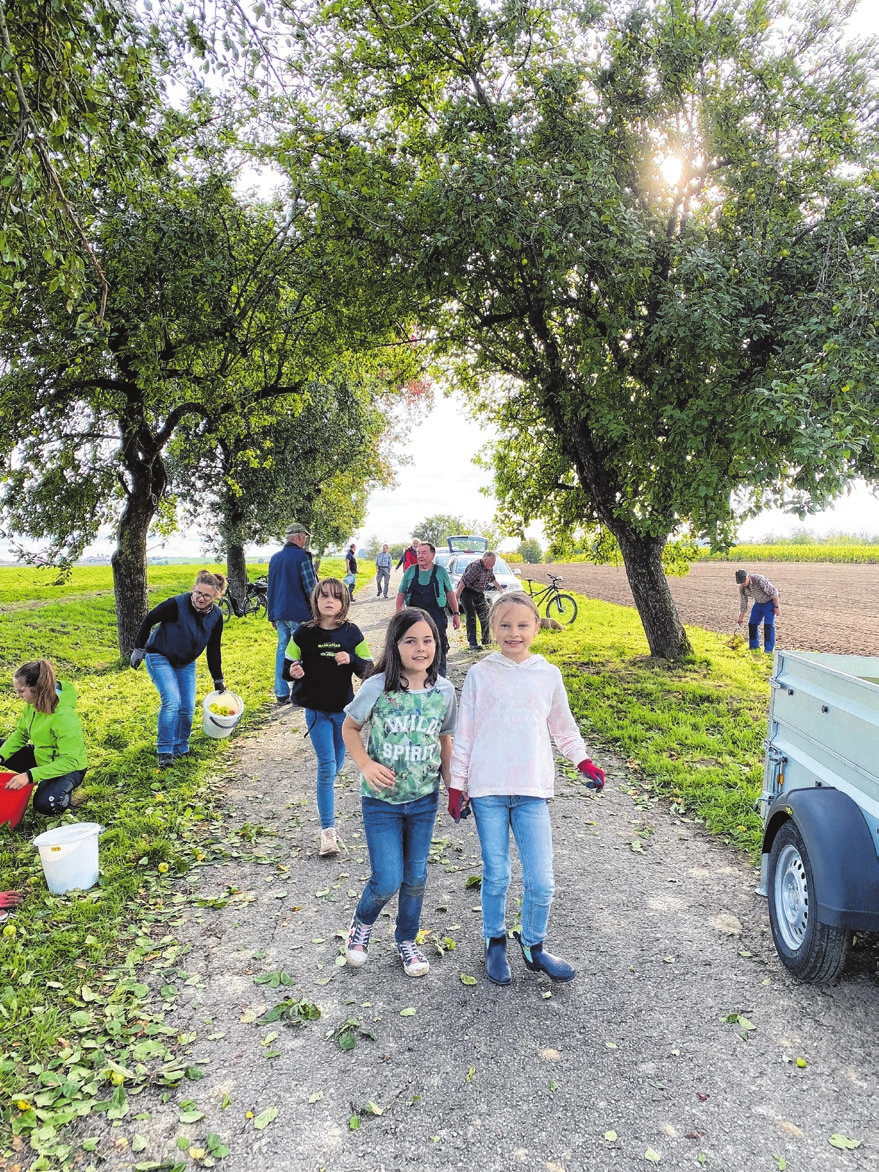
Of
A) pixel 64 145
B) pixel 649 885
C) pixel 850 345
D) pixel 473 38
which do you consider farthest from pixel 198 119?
pixel 649 885

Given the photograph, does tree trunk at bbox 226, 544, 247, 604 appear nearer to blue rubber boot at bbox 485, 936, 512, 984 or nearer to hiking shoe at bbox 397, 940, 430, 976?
hiking shoe at bbox 397, 940, 430, 976

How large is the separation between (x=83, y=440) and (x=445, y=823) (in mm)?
10848

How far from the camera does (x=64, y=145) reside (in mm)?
4086

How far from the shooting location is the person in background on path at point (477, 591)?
40.9 feet

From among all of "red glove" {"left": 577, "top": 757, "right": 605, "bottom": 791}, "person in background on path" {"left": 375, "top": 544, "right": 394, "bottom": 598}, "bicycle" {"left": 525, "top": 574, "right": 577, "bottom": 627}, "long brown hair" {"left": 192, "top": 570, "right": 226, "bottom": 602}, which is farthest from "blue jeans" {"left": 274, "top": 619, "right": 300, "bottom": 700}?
"person in background on path" {"left": 375, "top": 544, "right": 394, "bottom": 598}

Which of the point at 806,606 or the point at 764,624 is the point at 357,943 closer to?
the point at 764,624

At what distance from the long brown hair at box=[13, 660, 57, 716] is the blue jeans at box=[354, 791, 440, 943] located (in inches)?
125

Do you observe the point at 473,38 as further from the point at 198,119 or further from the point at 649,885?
the point at 649,885

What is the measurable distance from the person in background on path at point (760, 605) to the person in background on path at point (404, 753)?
11035 millimetres

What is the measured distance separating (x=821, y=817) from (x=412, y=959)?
2201mm

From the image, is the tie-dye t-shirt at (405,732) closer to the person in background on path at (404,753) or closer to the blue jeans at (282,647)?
the person in background on path at (404,753)

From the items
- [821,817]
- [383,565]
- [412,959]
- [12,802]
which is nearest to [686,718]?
[821,817]

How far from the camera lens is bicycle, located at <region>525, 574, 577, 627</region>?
18797 mm

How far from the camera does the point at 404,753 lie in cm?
358
